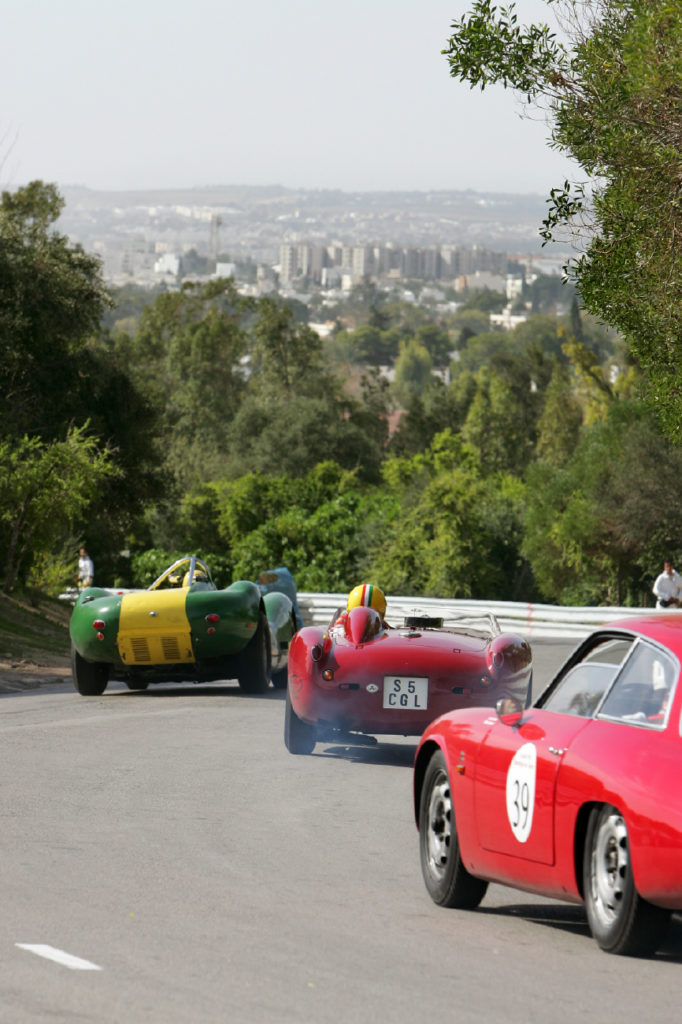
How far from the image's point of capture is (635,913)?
5.96 m

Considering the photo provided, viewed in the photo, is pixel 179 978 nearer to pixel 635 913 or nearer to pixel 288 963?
pixel 288 963

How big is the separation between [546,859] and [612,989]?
91 centimetres

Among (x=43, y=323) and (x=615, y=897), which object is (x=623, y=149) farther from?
(x=43, y=323)

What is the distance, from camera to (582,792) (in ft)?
20.6

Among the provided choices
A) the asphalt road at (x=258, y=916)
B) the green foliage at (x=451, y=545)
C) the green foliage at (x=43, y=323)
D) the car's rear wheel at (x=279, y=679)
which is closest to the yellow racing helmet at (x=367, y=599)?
the asphalt road at (x=258, y=916)

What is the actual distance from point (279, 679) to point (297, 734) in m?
6.66

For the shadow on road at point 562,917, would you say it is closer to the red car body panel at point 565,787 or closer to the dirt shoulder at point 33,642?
the red car body panel at point 565,787

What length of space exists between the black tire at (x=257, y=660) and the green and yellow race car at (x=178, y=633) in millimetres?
10

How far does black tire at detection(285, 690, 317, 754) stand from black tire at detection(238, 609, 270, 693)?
489 cm

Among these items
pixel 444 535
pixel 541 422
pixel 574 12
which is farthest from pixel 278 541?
pixel 574 12

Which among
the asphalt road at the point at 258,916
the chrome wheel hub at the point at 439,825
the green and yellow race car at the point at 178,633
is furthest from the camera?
the green and yellow race car at the point at 178,633

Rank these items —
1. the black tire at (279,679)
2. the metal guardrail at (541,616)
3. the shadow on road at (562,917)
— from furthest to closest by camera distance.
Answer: the metal guardrail at (541,616), the black tire at (279,679), the shadow on road at (562,917)

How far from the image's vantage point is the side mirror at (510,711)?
7.00 meters

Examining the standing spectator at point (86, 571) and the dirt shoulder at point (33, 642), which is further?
the standing spectator at point (86, 571)
